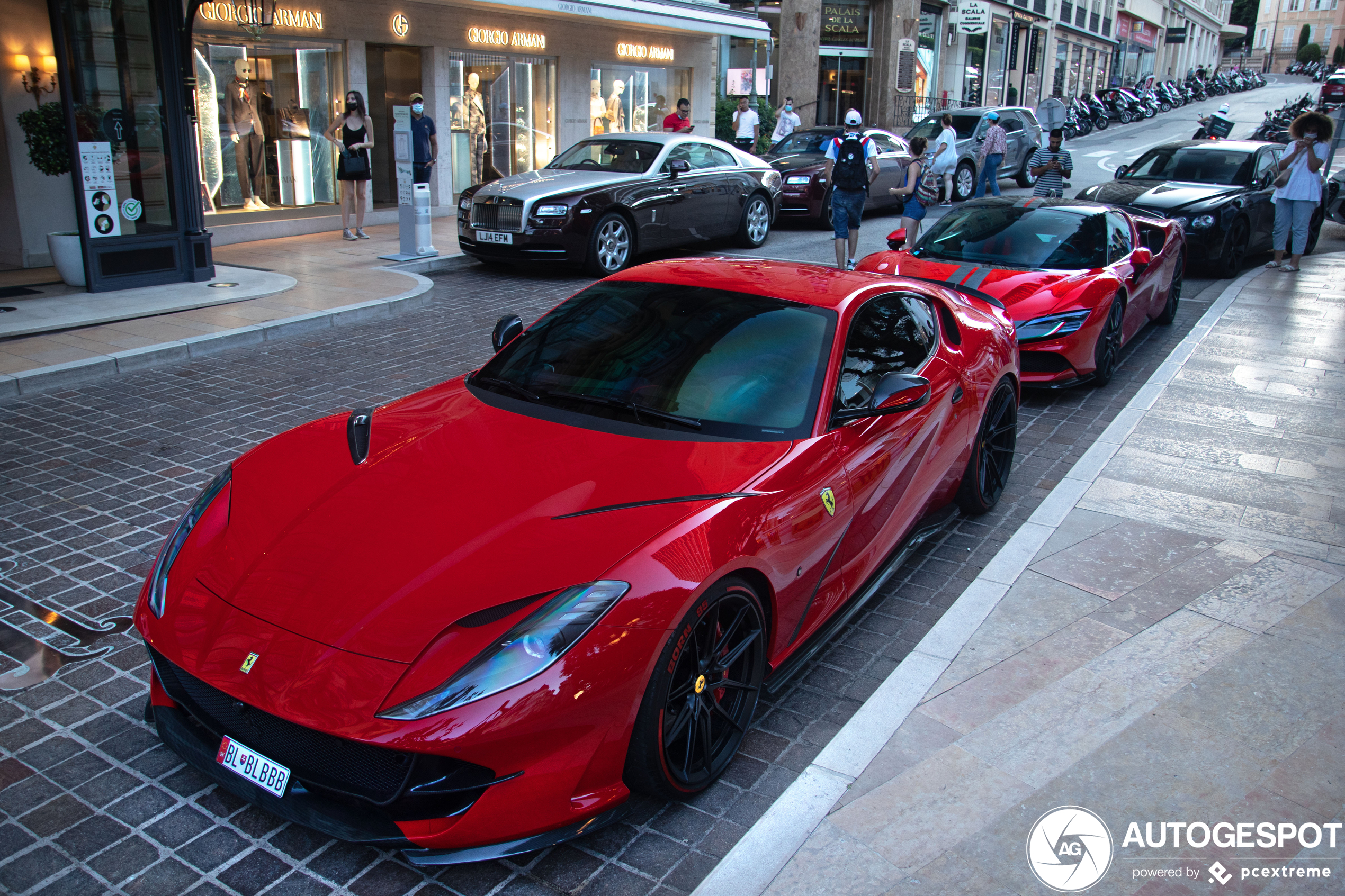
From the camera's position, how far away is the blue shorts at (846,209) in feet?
39.2

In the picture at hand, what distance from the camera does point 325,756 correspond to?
2.62 metres

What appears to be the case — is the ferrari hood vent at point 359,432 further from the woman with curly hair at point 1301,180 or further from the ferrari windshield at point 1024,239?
the woman with curly hair at point 1301,180

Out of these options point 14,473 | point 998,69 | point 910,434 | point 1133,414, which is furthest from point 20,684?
point 998,69

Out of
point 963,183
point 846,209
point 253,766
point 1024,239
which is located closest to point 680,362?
point 253,766

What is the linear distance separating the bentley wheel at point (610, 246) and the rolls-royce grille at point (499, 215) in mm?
917

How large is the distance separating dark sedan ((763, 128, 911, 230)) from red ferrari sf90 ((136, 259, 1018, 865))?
12.6m

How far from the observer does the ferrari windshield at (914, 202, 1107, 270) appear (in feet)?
27.3

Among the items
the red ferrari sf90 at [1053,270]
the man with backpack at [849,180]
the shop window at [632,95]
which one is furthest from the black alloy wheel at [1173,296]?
the shop window at [632,95]

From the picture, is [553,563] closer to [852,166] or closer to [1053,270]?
[1053,270]

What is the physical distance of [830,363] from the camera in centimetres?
391

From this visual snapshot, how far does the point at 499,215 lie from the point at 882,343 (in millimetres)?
8846

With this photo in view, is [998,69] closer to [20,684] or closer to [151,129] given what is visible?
[151,129]

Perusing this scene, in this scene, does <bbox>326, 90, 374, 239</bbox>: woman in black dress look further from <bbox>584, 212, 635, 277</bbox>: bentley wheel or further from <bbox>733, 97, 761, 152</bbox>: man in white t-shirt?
<bbox>733, 97, 761, 152</bbox>: man in white t-shirt

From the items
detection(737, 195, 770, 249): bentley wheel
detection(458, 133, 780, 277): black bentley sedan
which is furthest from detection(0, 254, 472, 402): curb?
detection(737, 195, 770, 249): bentley wheel
